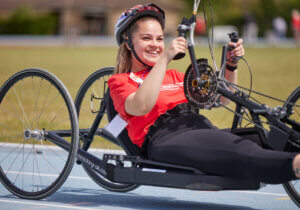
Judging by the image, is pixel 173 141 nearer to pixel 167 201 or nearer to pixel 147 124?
pixel 147 124

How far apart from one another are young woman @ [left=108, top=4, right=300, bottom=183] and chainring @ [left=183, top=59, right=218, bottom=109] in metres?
0.18

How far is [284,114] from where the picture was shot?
428 cm

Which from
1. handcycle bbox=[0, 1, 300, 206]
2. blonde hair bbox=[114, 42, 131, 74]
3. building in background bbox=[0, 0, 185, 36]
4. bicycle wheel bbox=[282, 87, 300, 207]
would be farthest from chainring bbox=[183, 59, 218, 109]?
building in background bbox=[0, 0, 185, 36]

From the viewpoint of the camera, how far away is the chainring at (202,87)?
4.39 m

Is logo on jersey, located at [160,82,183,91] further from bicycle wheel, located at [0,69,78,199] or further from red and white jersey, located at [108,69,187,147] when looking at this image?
bicycle wheel, located at [0,69,78,199]

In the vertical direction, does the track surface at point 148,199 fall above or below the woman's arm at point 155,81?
below

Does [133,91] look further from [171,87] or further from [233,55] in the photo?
[233,55]

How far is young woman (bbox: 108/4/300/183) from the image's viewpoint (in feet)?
13.7

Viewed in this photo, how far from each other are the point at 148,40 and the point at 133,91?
0.41m

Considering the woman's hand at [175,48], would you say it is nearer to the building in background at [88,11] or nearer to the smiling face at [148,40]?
the smiling face at [148,40]

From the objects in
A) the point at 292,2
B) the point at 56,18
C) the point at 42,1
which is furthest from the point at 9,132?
the point at 42,1

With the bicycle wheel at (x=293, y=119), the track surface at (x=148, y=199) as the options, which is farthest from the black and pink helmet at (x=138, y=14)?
the track surface at (x=148, y=199)

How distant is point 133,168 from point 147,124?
1.07 feet

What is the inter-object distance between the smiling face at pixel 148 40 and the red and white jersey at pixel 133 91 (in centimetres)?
14
